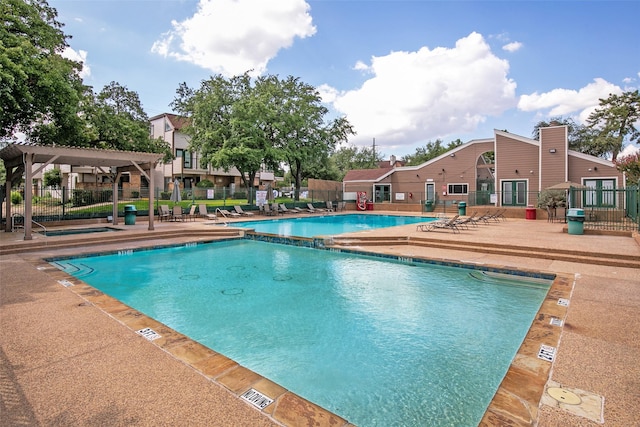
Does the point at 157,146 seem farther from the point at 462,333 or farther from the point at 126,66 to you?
the point at 462,333

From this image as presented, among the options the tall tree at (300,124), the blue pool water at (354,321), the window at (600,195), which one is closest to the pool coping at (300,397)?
the blue pool water at (354,321)

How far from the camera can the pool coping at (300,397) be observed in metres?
2.36

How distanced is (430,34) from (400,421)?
15594mm

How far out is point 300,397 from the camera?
260 cm

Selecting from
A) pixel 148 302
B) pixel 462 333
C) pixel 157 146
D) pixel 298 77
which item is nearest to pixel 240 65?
pixel 298 77

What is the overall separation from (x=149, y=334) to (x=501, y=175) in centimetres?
2574

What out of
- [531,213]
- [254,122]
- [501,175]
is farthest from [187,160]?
[531,213]

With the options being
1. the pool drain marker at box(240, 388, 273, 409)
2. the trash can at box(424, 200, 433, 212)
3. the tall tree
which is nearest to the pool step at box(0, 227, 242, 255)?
the pool drain marker at box(240, 388, 273, 409)

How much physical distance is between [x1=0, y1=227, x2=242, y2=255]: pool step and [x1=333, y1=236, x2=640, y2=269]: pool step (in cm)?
516

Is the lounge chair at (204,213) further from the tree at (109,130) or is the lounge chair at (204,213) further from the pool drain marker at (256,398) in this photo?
the pool drain marker at (256,398)

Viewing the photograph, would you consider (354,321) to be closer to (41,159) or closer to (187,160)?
(41,159)

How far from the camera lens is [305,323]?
509cm

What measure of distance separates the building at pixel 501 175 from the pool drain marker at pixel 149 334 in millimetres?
20977

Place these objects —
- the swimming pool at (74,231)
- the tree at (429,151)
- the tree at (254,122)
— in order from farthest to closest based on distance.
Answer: the tree at (429,151) → the tree at (254,122) → the swimming pool at (74,231)
